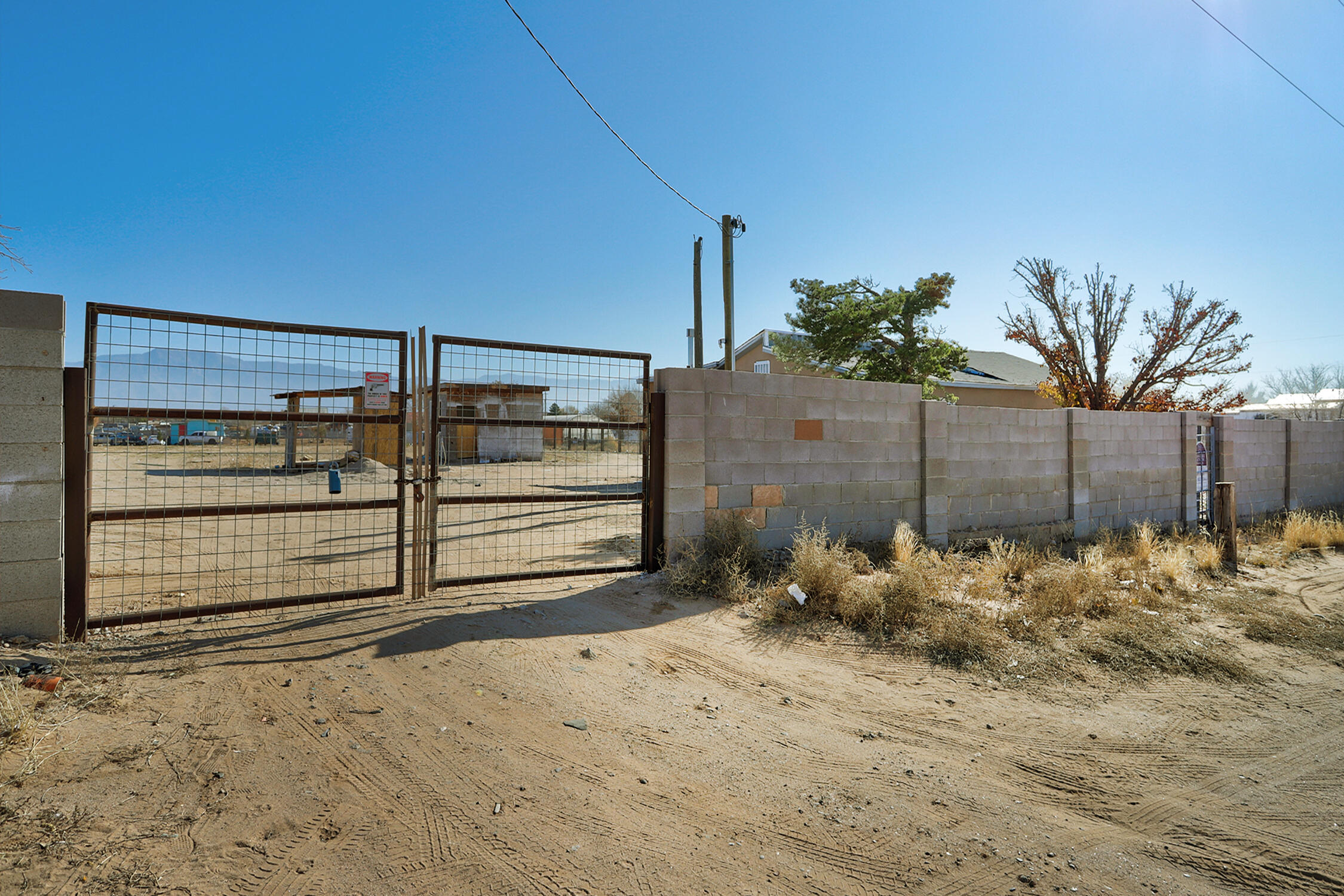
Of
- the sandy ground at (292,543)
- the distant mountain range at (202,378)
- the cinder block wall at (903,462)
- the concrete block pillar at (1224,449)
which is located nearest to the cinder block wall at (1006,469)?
the cinder block wall at (903,462)

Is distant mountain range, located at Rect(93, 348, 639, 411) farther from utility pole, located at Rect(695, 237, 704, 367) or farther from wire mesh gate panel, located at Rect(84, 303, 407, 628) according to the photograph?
utility pole, located at Rect(695, 237, 704, 367)

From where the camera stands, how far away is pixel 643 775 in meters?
3.24

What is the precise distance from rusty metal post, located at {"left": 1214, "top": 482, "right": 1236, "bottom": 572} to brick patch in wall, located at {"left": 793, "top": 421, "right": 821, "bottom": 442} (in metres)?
5.71

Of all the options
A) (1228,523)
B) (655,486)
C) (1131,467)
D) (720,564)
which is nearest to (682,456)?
(655,486)

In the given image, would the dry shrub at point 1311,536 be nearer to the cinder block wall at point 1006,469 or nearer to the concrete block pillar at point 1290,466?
the cinder block wall at point 1006,469

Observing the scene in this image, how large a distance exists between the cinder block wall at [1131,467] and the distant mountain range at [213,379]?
9964mm

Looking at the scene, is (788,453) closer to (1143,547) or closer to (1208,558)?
(1143,547)

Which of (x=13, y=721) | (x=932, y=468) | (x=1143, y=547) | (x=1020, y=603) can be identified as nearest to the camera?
(x=13, y=721)

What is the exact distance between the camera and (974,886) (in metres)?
2.50

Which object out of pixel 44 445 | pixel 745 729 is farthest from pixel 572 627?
pixel 44 445

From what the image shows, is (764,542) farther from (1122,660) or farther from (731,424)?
(1122,660)

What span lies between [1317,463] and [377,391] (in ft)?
66.7

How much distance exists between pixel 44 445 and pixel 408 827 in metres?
4.04

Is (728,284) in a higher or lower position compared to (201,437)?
higher
